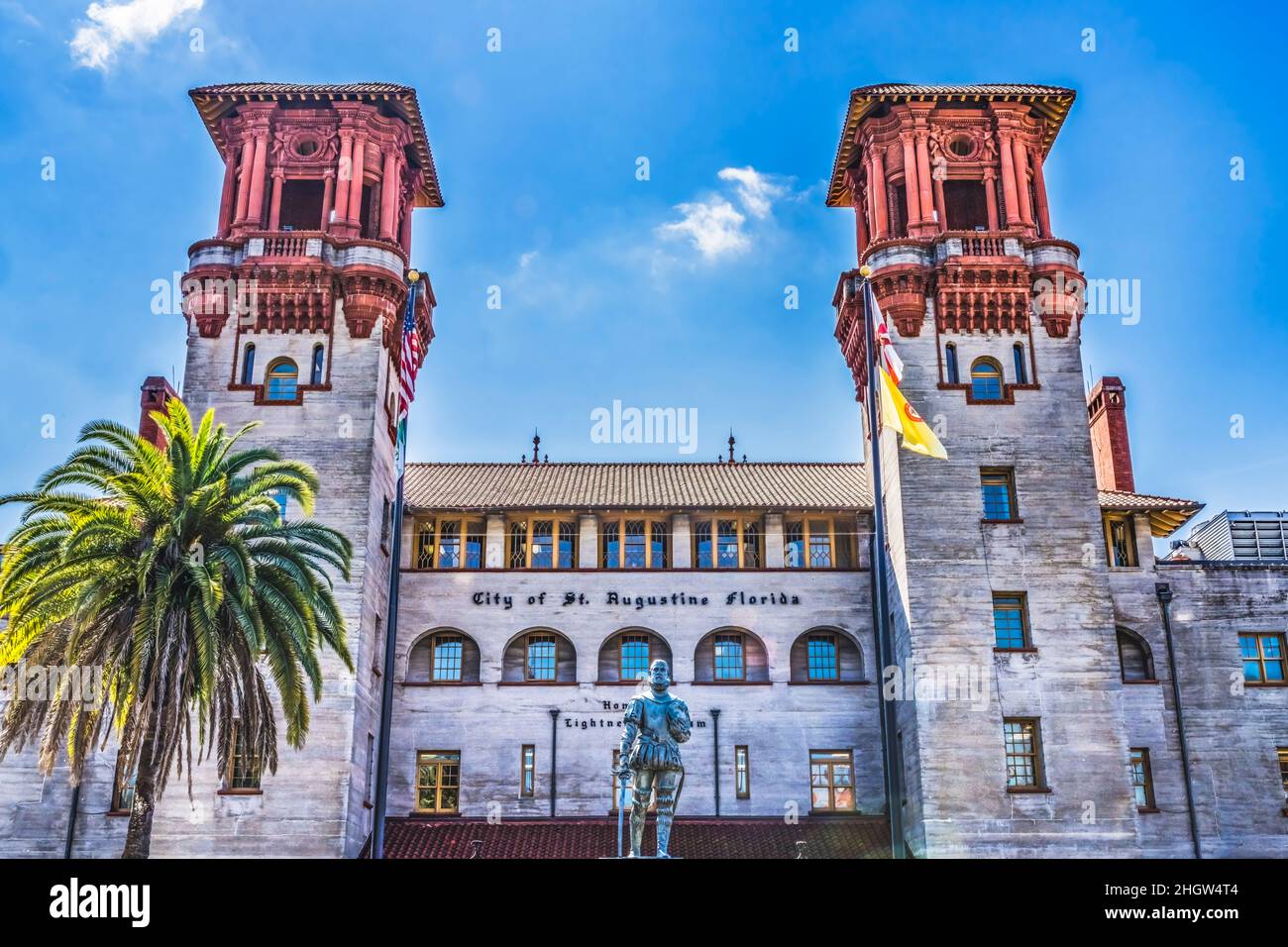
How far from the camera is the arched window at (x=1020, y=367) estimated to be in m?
43.7

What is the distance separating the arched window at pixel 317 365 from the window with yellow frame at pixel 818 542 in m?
17.2

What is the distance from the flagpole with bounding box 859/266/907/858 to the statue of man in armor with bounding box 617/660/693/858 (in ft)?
26.3

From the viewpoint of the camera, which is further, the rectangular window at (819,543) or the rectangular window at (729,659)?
the rectangular window at (819,543)

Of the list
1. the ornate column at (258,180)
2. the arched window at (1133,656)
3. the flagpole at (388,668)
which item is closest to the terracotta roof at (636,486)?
the flagpole at (388,668)

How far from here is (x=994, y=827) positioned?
37.7 m

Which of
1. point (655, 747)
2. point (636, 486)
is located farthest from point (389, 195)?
point (655, 747)

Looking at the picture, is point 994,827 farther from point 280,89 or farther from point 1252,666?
point 280,89

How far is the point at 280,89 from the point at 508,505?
17484mm

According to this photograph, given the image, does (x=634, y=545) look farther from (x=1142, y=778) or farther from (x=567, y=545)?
(x=1142, y=778)

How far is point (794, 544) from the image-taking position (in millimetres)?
45562

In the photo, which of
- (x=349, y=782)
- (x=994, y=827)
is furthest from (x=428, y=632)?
(x=994, y=827)

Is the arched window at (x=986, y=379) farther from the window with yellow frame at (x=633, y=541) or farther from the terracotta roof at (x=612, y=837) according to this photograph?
the terracotta roof at (x=612, y=837)

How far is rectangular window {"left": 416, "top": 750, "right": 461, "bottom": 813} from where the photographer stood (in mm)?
42281

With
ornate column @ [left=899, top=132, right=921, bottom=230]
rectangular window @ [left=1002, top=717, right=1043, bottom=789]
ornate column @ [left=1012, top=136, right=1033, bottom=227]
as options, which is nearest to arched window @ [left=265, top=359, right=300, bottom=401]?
ornate column @ [left=899, top=132, right=921, bottom=230]
